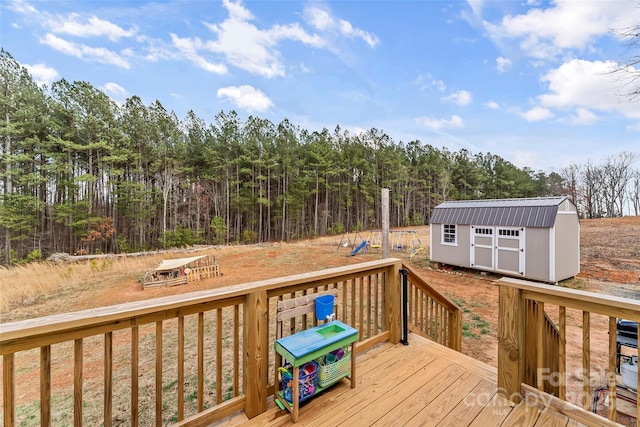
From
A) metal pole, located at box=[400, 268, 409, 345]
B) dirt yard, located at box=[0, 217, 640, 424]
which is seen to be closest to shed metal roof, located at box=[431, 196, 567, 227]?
dirt yard, located at box=[0, 217, 640, 424]

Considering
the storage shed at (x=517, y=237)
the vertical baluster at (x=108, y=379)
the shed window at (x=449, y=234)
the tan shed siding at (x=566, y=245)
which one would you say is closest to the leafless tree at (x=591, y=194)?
the storage shed at (x=517, y=237)

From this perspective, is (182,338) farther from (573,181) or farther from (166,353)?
(573,181)

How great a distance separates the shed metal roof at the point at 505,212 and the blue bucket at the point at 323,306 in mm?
8108

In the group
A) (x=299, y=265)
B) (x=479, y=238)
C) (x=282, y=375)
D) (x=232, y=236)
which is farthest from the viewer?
(x=232, y=236)

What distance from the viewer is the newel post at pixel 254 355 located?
168cm

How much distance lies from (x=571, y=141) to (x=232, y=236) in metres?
23.6

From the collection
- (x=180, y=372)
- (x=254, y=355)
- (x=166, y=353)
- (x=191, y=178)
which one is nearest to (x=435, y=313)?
(x=254, y=355)

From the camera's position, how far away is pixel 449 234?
9.65 m

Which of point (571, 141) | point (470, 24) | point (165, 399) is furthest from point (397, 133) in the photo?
point (165, 399)

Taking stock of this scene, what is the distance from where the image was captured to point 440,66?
9.96 m

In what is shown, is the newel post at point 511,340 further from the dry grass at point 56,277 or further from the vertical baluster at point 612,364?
the dry grass at point 56,277

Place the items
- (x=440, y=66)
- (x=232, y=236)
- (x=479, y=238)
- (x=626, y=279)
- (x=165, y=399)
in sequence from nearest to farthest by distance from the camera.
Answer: (x=165, y=399), (x=626, y=279), (x=479, y=238), (x=440, y=66), (x=232, y=236)

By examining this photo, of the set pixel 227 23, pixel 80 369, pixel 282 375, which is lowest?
pixel 282 375

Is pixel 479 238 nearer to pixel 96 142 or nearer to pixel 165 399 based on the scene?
pixel 165 399
